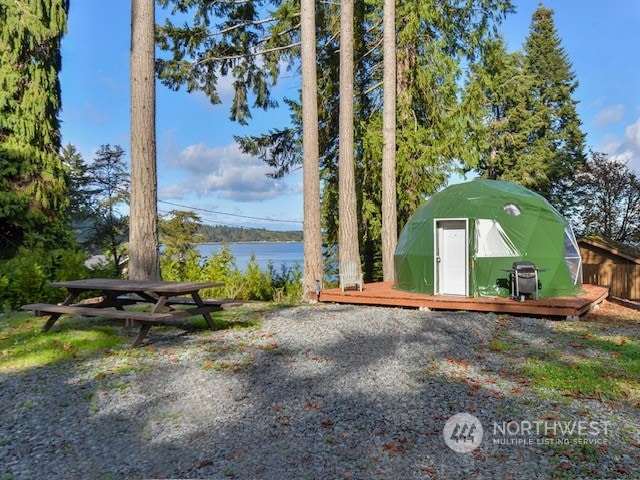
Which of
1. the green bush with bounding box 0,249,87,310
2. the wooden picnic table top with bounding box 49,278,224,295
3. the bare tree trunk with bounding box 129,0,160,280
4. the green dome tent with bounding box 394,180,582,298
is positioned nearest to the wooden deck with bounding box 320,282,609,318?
the green dome tent with bounding box 394,180,582,298

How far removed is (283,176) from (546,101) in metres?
21.7

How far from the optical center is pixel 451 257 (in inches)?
397

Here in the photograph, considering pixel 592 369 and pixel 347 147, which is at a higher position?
pixel 347 147

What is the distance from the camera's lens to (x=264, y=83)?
15289 mm

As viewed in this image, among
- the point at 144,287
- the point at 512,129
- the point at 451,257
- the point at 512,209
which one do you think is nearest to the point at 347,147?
the point at 451,257

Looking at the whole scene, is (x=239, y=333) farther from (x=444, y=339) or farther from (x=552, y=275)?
(x=552, y=275)

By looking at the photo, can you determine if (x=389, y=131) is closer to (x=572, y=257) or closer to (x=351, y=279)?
(x=351, y=279)

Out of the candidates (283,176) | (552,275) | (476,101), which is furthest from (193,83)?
(552,275)

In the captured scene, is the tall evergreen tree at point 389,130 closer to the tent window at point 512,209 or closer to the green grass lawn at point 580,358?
the tent window at point 512,209

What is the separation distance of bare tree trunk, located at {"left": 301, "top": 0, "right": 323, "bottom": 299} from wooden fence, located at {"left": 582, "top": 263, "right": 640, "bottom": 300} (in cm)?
1109

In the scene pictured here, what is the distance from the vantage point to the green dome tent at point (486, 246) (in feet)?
31.3

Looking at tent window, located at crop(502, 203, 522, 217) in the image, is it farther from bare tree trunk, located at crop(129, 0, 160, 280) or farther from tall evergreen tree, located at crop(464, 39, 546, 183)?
tall evergreen tree, located at crop(464, 39, 546, 183)

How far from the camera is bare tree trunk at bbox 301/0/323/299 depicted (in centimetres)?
1099

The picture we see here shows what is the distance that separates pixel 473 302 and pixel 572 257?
10.7 ft
